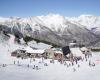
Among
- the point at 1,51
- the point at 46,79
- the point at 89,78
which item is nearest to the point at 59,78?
the point at 46,79

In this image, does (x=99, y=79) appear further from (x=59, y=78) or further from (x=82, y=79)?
(x=59, y=78)

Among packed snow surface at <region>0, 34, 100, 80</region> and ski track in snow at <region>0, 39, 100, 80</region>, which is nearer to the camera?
ski track in snow at <region>0, 39, 100, 80</region>

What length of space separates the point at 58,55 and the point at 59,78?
51953mm

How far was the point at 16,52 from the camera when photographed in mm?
98438

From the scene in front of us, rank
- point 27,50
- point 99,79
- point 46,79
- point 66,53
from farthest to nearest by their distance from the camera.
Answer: point 27,50, point 66,53, point 46,79, point 99,79

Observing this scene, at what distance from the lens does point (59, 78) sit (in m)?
49.3

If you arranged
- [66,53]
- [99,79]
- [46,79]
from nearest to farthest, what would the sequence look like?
[99,79] → [46,79] → [66,53]

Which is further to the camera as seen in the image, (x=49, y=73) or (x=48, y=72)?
(x=48, y=72)

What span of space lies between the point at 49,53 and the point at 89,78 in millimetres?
55810

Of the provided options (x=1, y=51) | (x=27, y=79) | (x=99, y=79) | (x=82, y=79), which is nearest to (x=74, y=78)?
(x=82, y=79)

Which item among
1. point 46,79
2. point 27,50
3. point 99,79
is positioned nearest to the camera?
point 99,79

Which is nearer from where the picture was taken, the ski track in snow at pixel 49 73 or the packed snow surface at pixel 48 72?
the ski track in snow at pixel 49 73

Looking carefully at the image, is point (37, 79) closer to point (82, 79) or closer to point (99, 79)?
point (82, 79)

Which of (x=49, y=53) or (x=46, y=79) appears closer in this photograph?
(x=46, y=79)
